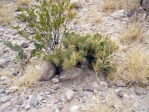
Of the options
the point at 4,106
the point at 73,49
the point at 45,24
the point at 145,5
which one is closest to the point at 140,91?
the point at 73,49

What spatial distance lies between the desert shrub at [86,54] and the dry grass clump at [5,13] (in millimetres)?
1682

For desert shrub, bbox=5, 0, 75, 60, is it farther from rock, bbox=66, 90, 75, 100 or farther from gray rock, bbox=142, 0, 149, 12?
gray rock, bbox=142, 0, 149, 12

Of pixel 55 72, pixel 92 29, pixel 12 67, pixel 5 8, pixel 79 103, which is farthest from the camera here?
pixel 5 8

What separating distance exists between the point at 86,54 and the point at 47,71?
522mm

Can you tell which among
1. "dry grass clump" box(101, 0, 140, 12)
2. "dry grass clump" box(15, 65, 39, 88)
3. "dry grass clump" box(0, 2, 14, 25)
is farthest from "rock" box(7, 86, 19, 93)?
"dry grass clump" box(101, 0, 140, 12)

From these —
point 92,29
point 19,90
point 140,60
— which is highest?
point 92,29

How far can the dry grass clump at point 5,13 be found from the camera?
4340 millimetres

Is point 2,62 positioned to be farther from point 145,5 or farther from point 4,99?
point 145,5

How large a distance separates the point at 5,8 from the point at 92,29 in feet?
6.18

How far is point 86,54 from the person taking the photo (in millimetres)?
2986

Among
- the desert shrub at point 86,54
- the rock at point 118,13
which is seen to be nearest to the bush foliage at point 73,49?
the desert shrub at point 86,54

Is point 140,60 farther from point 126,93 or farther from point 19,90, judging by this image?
point 19,90

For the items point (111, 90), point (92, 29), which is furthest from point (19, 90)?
point (92, 29)

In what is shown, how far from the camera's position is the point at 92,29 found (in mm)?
4152
